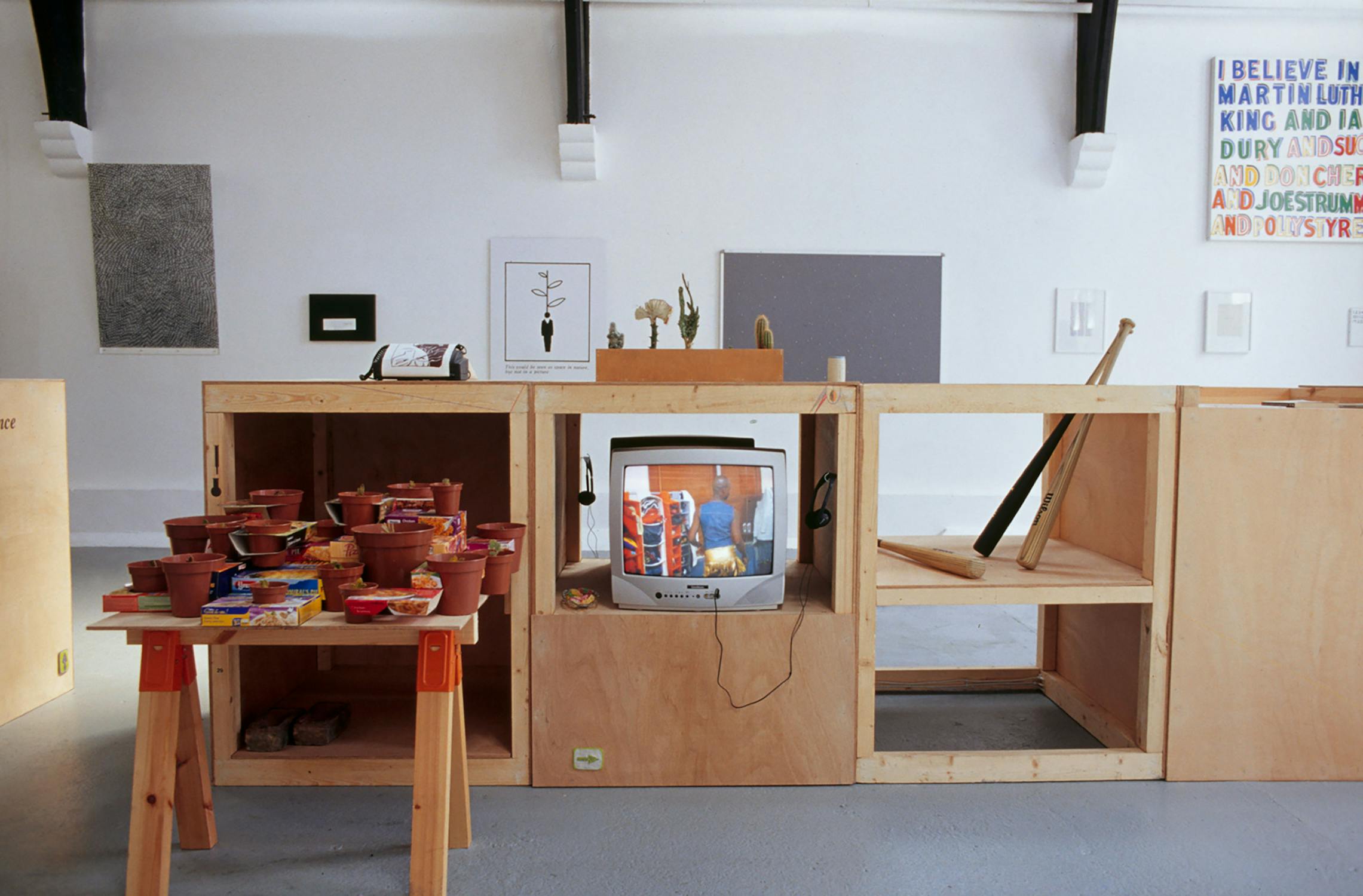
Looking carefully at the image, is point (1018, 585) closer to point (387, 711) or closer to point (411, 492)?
point (411, 492)

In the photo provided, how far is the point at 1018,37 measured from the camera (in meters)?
5.22

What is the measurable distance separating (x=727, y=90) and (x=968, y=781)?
4.28m

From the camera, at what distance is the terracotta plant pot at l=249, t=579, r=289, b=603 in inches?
60.2

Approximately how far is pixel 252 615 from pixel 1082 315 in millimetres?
5104

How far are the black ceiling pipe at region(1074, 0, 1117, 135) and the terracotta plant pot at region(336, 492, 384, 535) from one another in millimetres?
4869

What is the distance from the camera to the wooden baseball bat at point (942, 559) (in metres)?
2.21

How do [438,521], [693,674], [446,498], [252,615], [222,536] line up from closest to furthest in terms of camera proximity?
[252,615] < [222,536] < [438,521] < [446,498] < [693,674]

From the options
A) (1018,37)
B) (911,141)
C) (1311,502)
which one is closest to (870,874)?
(1311,502)

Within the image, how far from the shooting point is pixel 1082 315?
533 cm

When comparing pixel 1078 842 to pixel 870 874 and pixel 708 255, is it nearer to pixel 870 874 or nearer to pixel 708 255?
pixel 870 874

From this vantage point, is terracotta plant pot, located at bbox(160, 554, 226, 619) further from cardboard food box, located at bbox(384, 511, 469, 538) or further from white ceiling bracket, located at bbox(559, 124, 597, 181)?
white ceiling bracket, located at bbox(559, 124, 597, 181)

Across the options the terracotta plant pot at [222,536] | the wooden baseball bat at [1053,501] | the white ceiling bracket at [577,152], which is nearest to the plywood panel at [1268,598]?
the wooden baseball bat at [1053,501]

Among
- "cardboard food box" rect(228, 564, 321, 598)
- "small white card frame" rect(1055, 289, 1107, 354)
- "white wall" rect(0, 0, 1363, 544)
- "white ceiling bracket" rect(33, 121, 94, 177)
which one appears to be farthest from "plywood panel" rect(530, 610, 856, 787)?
"white ceiling bracket" rect(33, 121, 94, 177)

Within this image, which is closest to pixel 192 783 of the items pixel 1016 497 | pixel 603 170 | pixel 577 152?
pixel 1016 497
